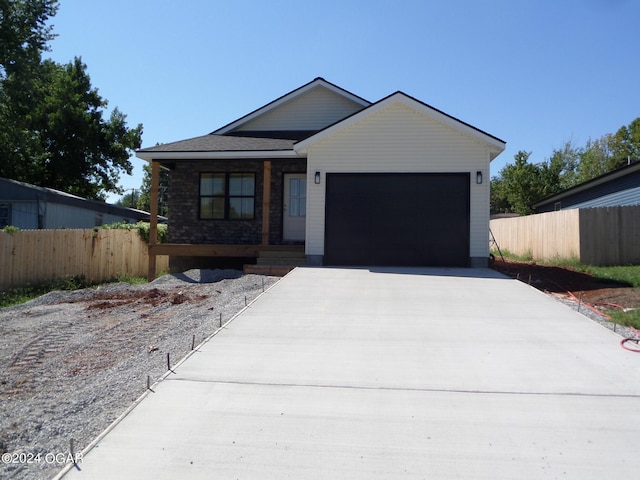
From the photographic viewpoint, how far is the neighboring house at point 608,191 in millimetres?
19656

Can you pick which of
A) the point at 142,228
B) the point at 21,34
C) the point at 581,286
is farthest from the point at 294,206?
the point at 21,34

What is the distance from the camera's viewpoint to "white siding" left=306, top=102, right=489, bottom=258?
40.1 feet

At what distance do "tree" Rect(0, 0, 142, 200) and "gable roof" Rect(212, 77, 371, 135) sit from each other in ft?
56.8

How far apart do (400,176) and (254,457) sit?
9.81 m

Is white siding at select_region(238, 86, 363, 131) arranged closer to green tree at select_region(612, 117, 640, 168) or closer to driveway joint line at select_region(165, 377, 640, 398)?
driveway joint line at select_region(165, 377, 640, 398)

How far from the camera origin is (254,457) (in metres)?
3.53

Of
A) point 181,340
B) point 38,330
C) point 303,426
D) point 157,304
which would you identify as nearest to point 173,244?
point 157,304

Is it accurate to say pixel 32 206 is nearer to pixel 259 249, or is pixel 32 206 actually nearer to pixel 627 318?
pixel 259 249

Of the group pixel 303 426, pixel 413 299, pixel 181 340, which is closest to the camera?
pixel 303 426

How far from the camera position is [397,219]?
41.0ft

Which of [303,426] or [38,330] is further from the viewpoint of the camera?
[38,330]

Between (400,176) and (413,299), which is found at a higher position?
(400,176)

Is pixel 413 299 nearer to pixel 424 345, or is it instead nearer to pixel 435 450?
pixel 424 345

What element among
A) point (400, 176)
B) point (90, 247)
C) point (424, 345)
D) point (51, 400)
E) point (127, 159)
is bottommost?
point (51, 400)
